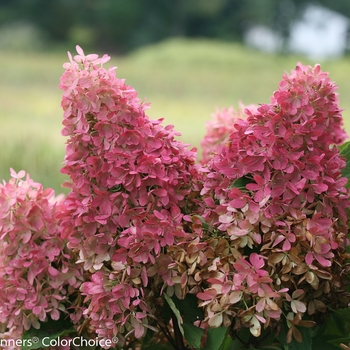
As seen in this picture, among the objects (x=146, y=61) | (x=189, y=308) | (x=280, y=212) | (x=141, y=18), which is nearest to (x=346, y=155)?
(x=280, y=212)

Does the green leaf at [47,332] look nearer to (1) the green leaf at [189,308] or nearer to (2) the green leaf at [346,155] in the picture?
(1) the green leaf at [189,308]

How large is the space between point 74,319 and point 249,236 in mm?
276

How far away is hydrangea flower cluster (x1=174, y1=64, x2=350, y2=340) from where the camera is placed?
2.13 ft

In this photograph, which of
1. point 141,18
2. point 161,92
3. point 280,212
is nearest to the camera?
point 280,212

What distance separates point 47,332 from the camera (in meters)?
0.80

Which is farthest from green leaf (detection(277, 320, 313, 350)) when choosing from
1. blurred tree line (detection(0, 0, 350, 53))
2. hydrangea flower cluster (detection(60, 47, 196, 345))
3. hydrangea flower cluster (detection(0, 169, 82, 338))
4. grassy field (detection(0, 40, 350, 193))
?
blurred tree line (detection(0, 0, 350, 53))

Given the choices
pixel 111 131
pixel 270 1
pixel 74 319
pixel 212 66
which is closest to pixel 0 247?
pixel 74 319

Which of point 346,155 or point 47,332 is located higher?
point 346,155

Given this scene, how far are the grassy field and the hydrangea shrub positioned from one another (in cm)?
136

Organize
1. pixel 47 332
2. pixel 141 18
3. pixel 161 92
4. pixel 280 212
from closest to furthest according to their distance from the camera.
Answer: pixel 280 212 → pixel 47 332 → pixel 161 92 → pixel 141 18

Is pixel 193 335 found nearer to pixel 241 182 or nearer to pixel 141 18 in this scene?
pixel 241 182

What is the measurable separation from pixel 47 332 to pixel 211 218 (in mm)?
288

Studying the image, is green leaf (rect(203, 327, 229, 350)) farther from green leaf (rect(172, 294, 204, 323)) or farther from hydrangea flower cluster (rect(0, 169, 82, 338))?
hydrangea flower cluster (rect(0, 169, 82, 338))

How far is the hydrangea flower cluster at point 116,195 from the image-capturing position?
2.27 ft
